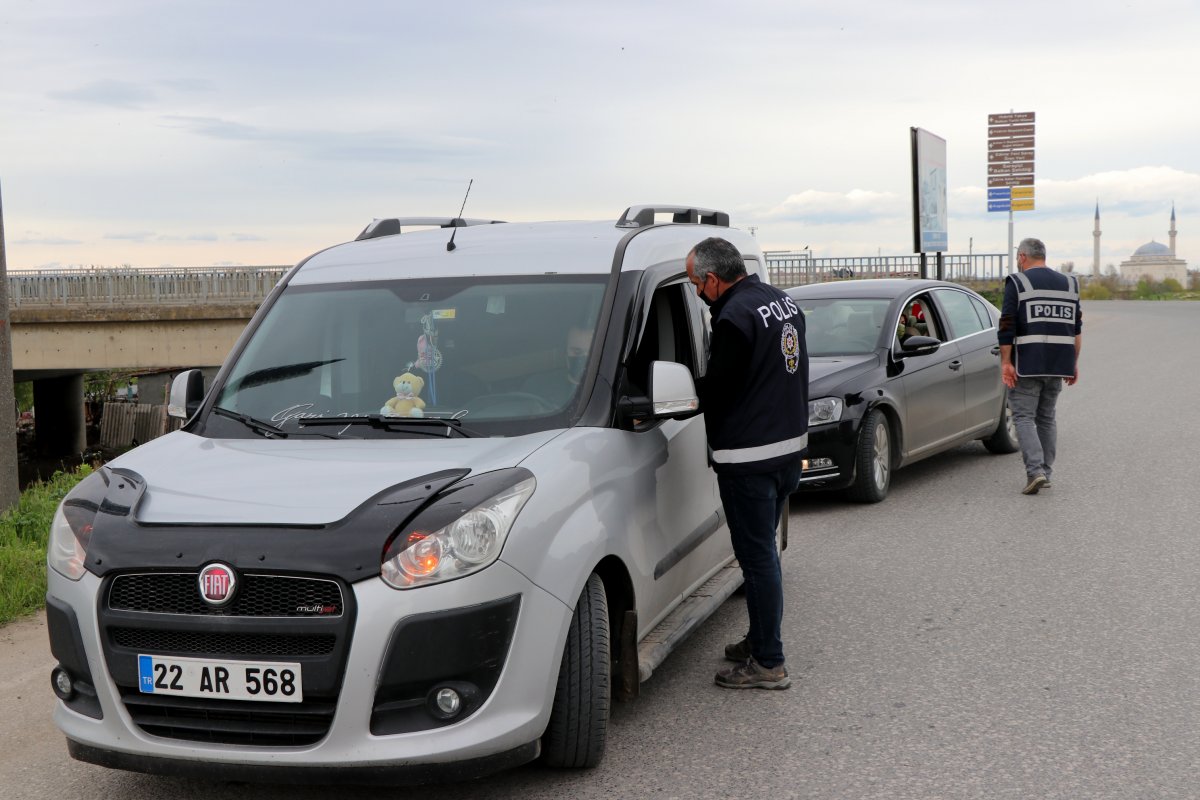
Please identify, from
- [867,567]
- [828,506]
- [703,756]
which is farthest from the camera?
[828,506]

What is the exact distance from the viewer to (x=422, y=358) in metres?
4.73

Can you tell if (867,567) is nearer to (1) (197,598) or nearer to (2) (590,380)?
(2) (590,380)

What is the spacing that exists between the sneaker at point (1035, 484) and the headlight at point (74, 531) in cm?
716

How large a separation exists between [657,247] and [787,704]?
195 cm

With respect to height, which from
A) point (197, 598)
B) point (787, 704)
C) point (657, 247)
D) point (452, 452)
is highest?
point (657, 247)

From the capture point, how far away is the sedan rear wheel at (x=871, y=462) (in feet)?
29.6

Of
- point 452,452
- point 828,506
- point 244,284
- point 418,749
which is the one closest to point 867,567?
point 828,506

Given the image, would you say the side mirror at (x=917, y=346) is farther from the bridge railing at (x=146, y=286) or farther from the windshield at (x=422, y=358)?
the bridge railing at (x=146, y=286)

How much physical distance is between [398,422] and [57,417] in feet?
173

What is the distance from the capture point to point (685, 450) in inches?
204

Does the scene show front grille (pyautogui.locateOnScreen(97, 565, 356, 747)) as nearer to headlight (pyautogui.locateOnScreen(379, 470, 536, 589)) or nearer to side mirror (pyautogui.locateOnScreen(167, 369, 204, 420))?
headlight (pyautogui.locateOnScreen(379, 470, 536, 589))

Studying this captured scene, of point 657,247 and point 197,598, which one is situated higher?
point 657,247

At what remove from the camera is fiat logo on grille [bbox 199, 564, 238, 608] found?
3.47m

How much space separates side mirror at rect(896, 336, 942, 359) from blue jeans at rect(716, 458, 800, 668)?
487 centimetres
